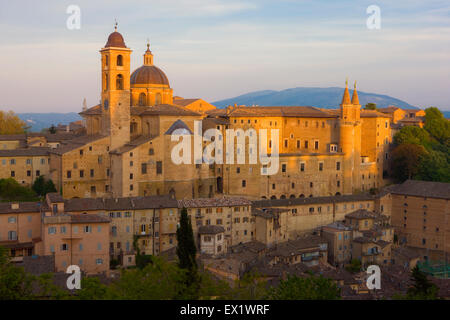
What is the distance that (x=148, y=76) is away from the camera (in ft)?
195

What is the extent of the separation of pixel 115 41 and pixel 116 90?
447 centimetres

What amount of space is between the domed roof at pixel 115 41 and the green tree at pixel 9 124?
27013mm

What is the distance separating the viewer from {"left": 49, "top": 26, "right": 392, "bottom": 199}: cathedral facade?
48.1 m

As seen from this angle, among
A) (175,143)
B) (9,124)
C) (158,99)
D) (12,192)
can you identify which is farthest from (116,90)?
(9,124)

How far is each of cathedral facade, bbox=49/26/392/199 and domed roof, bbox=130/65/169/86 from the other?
0.12 metres

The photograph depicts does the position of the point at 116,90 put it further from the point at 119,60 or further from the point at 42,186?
the point at 42,186

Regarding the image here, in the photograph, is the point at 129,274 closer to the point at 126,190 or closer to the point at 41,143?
the point at 126,190

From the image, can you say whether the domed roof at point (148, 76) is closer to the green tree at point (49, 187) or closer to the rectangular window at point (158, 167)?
the rectangular window at point (158, 167)

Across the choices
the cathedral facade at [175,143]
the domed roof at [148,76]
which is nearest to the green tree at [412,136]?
the cathedral facade at [175,143]

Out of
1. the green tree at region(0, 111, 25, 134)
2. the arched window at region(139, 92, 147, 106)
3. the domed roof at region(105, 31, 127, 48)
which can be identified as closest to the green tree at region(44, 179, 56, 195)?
the domed roof at region(105, 31, 127, 48)

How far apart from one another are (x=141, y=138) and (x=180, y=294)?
3204cm

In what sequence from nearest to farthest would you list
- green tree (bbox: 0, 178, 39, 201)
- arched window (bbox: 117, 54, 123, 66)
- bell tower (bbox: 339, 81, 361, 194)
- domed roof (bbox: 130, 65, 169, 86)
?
green tree (bbox: 0, 178, 39, 201)
arched window (bbox: 117, 54, 123, 66)
bell tower (bbox: 339, 81, 361, 194)
domed roof (bbox: 130, 65, 169, 86)

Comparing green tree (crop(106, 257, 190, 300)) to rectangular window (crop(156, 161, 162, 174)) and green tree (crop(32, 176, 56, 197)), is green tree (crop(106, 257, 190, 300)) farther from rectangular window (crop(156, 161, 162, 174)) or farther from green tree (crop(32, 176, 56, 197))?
green tree (crop(32, 176, 56, 197))

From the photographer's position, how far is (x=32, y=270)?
32.1 metres
